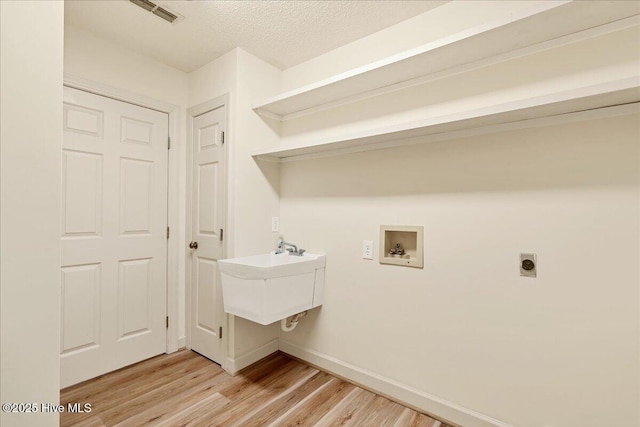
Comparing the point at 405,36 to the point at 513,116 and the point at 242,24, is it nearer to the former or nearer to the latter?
the point at 513,116

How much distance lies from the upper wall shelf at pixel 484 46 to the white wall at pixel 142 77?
1047mm

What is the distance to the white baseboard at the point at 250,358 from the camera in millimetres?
2313

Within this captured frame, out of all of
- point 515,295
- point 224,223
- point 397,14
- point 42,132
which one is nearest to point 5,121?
point 42,132

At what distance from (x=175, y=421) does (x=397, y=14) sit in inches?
111

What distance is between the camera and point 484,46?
1575 millimetres

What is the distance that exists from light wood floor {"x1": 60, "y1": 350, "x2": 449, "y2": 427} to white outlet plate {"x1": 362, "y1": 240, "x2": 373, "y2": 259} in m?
0.92

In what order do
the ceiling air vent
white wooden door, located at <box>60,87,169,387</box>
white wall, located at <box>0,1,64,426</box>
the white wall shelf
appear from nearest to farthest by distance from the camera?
white wall, located at <box>0,1,64,426</box>
the white wall shelf
the ceiling air vent
white wooden door, located at <box>60,87,169,387</box>

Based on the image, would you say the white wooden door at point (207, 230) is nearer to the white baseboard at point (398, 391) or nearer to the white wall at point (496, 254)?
the white baseboard at point (398, 391)

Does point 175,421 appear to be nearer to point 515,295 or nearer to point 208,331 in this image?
point 208,331

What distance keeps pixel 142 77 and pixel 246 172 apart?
1149mm

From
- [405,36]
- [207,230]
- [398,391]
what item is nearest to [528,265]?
[398,391]

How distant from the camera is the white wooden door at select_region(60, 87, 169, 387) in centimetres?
212

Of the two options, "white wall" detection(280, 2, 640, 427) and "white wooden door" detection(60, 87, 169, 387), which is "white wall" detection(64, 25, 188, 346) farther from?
"white wall" detection(280, 2, 640, 427)

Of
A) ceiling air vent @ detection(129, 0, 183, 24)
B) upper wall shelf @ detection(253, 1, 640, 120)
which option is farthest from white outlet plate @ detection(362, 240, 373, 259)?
ceiling air vent @ detection(129, 0, 183, 24)
